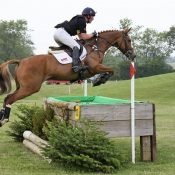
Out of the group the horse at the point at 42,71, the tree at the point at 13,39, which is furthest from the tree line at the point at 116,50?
the horse at the point at 42,71

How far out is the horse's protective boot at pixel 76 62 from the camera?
754 cm

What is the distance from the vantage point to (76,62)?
7.54 m

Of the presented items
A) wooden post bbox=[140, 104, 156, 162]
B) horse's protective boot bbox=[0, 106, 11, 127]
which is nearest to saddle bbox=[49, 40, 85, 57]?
horse's protective boot bbox=[0, 106, 11, 127]

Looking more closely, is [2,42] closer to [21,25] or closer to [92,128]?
[21,25]

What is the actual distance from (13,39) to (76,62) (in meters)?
85.7

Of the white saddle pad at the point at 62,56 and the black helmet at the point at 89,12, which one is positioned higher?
the black helmet at the point at 89,12

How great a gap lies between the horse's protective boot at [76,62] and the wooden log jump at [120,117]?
0.66 meters

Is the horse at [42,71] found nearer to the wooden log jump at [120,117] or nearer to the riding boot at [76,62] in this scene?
the riding boot at [76,62]

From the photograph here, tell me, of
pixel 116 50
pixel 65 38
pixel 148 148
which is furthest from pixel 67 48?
pixel 116 50

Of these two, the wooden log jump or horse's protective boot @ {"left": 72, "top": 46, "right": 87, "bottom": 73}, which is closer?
the wooden log jump

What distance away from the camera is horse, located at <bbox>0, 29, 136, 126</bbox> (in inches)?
290

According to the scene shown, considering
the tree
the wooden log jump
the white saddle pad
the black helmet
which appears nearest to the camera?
the wooden log jump

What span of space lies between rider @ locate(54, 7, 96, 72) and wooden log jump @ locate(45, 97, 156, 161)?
2.86 ft

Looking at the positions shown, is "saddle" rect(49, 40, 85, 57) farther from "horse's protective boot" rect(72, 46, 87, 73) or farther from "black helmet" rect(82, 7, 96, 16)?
"black helmet" rect(82, 7, 96, 16)
